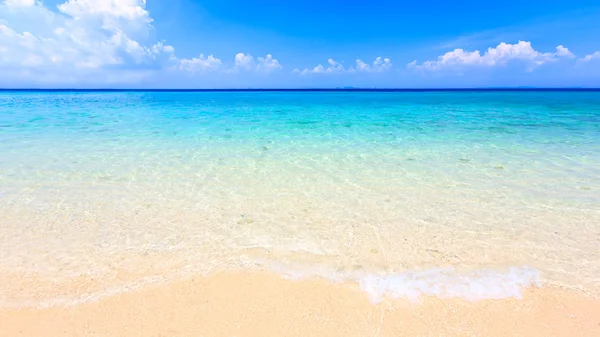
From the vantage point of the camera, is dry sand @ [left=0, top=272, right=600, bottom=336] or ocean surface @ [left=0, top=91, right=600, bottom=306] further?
ocean surface @ [left=0, top=91, right=600, bottom=306]

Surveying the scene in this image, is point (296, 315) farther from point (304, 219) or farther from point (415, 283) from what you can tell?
point (304, 219)

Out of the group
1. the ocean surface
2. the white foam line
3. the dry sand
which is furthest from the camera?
the ocean surface

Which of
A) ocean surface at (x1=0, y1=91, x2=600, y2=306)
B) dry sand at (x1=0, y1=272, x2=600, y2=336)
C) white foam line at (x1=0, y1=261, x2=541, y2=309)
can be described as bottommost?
dry sand at (x1=0, y1=272, x2=600, y2=336)

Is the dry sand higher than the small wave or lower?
lower

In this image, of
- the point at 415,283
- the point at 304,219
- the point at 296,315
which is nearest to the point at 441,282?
the point at 415,283

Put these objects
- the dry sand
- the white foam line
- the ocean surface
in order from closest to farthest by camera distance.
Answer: the dry sand < the white foam line < the ocean surface

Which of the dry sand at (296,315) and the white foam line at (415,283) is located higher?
the white foam line at (415,283)

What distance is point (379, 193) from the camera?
551 cm

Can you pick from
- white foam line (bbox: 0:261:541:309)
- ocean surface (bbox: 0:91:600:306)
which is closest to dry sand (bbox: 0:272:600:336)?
white foam line (bbox: 0:261:541:309)

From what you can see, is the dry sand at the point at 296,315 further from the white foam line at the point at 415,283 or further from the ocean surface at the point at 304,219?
the ocean surface at the point at 304,219

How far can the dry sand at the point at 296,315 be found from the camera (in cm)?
252

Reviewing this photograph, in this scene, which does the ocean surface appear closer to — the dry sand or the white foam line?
the white foam line

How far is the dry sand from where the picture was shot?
2.52 meters

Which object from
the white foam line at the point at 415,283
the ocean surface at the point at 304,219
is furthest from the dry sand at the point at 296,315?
the ocean surface at the point at 304,219
